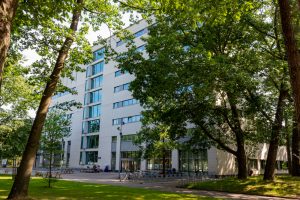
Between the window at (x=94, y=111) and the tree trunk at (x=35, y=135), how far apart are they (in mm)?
50760

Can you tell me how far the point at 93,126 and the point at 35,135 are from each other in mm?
52889

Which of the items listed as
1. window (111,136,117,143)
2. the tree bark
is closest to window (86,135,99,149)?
window (111,136,117,143)

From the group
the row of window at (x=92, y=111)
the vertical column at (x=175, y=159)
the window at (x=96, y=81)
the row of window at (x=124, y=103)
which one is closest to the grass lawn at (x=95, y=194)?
the vertical column at (x=175, y=159)

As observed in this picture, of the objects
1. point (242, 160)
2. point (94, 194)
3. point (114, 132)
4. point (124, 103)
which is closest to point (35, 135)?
point (94, 194)

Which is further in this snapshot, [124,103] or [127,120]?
[124,103]

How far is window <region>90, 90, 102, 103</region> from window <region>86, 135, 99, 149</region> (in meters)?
7.68

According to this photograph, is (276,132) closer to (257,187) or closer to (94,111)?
(257,187)

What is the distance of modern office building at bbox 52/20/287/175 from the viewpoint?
1721 inches

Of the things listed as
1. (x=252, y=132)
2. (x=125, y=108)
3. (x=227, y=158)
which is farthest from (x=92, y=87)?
(x=252, y=132)

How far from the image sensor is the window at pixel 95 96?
218ft

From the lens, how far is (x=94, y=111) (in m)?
67.3

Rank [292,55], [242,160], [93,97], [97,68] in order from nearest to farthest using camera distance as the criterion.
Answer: [292,55], [242,160], [93,97], [97,68]

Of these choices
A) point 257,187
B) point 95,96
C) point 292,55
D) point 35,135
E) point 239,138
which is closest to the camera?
point 292,55

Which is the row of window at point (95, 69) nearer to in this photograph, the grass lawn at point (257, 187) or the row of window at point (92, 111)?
the row of window at point (92, 111)
